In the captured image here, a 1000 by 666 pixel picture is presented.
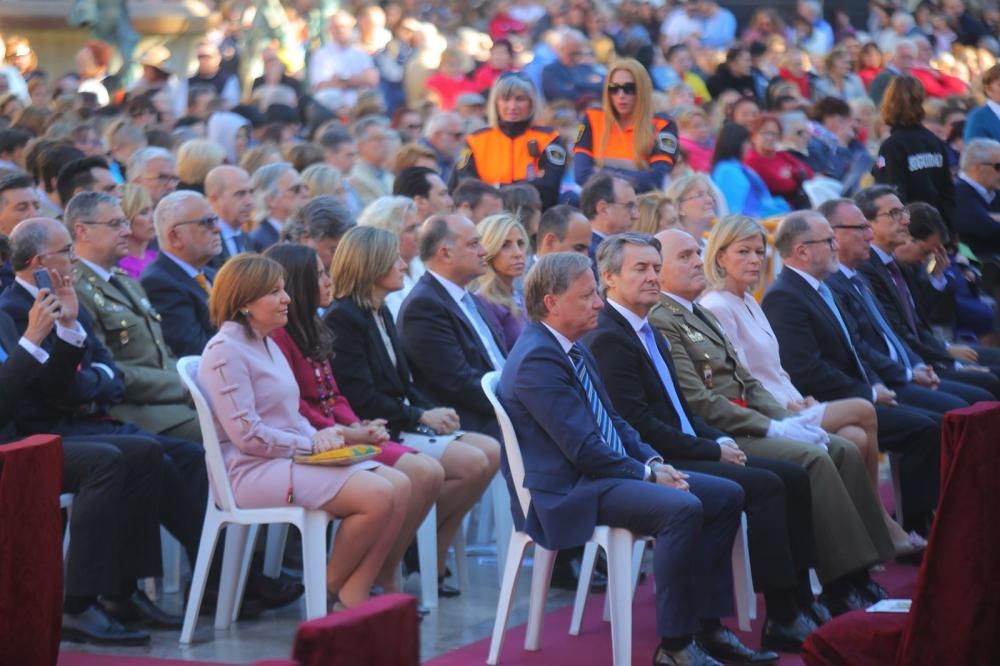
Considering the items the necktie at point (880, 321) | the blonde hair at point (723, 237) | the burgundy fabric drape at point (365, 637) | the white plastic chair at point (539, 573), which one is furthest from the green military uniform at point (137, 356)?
the burgundy fabric drape at point (365, 637)

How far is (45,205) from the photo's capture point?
8562 mm

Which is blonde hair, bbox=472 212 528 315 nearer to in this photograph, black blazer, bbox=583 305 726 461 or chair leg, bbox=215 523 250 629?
black blazer, bbox=583 305 726 461

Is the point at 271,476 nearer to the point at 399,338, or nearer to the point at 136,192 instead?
the point at 399,338

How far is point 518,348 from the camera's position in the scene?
5.88 meters

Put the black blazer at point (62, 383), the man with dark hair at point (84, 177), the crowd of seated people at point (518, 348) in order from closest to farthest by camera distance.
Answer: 1. the crowd of seated people at point (518, 348)
2. the black blazer at point (62, 383)
3. the man with dark hair at point (84, 177)

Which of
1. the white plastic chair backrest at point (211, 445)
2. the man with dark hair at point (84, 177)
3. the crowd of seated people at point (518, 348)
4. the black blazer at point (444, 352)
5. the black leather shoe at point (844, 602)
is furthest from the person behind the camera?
the man with dark hair at point (84, 177)

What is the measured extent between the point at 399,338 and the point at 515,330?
0.75 metres

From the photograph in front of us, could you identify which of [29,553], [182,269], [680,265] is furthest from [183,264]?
[29,553]

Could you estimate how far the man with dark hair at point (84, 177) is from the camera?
8.07 meters

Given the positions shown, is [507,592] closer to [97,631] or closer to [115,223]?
[97,631]

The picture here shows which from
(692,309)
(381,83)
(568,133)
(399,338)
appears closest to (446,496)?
(399,338)

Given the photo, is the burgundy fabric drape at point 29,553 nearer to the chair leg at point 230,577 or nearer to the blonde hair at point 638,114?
the chair leg at point 230,577

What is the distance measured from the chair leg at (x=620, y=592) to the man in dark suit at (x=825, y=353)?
2.11m

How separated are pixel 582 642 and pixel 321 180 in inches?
164
